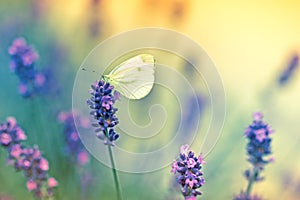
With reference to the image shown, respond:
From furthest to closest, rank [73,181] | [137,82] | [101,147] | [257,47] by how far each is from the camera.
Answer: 1. [257,47]
2. [101,147]
3. [73,181]
4. [137,82]

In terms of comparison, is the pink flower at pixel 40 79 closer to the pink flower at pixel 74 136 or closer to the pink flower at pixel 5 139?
the pink flower at pixel 74 136

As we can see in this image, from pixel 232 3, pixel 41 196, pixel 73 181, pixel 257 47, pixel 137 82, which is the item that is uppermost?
pixel 232 3

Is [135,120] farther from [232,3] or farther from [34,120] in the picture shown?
[232,3]

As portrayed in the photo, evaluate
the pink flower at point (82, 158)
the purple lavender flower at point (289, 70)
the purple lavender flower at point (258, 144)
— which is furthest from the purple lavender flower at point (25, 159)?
the purple lavender flower at point (289, 70)

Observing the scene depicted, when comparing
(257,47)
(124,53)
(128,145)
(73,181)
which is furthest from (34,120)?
(257,47)

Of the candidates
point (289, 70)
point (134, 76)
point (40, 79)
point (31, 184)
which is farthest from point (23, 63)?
point (289, 70)

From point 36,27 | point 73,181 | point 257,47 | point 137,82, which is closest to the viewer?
point 137,82

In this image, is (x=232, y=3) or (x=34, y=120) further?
(x=232, y=3)
